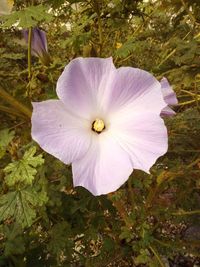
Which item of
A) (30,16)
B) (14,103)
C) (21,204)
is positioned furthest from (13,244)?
(30,16)

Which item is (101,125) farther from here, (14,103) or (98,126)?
(14,103)

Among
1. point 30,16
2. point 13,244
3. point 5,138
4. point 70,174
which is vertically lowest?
point 13,244

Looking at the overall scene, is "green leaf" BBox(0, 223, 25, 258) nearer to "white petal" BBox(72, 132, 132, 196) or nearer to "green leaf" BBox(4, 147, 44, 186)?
"green leaf" BBox(4, 147, 44, 186)

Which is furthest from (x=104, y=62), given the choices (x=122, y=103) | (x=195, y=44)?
(x=195, y=44)

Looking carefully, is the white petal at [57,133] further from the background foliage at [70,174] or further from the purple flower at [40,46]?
the purple flower at [40,46]

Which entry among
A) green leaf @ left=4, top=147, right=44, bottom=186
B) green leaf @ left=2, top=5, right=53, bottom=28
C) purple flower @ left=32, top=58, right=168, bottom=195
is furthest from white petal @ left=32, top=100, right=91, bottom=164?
green leaf @ left=2, top=5, right=53, bottom=28

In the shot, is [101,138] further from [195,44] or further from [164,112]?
[195,44]

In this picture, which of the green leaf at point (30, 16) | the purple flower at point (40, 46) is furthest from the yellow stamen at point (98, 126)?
the purple flower at point (40, 46)
